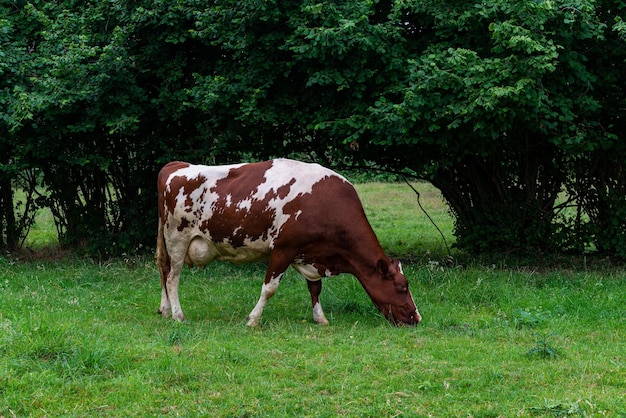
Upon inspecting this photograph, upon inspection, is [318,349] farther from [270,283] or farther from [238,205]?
[238,205]

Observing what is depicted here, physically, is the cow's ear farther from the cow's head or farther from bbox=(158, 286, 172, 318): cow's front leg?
bbox=(158, 286, 172, 318): cow's front leg

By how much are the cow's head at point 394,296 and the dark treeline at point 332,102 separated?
6.63ft

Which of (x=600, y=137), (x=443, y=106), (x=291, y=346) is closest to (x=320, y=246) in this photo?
(x=291, y=346)

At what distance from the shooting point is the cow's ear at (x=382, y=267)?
804 centimetres

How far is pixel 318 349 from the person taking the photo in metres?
6.91

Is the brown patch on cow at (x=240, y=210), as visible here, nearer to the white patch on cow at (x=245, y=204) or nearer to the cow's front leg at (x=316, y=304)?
the white patch on cow at (x=245, y=204)

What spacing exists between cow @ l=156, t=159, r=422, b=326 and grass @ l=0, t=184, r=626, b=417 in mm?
379

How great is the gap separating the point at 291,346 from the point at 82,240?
6568 millimetres

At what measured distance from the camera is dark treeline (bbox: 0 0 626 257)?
9.27 metres

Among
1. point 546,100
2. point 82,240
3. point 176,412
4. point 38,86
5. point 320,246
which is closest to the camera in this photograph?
point 176,412

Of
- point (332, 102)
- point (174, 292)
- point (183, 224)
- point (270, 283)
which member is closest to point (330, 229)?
point (270, 283)

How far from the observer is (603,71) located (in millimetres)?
10078

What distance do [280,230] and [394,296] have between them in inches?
51.4

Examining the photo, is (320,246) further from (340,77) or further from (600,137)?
(600,137)
